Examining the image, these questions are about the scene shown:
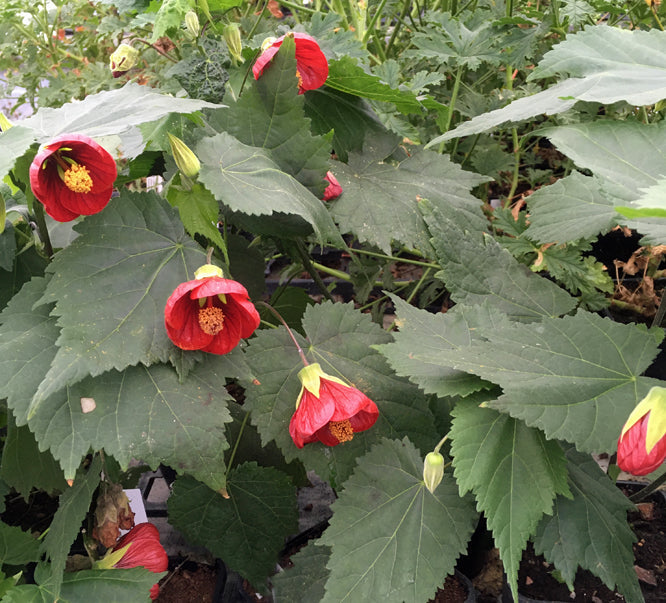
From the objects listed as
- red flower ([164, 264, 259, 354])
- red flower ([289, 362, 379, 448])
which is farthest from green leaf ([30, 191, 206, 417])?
red flower ([289, 362, 379, 448])

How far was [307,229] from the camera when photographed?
695 mm

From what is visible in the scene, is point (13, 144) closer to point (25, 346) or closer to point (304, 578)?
point (25, 346)

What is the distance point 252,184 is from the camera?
564mm

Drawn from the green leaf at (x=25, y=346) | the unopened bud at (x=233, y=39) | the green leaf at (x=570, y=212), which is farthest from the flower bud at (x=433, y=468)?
the unopened bud at (x=233, y=39)

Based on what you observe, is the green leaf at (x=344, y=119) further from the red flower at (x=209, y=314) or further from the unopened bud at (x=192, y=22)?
the red flower at (x=209, y=314)

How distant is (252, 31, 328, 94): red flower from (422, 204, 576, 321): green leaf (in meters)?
0.21

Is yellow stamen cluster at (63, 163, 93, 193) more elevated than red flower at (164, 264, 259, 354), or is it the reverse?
yellow stamen cluster at (63, 163, 93, 193)

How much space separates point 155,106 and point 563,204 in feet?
1.43

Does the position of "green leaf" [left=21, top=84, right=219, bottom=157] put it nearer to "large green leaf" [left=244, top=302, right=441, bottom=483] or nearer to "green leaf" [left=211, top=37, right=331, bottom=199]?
"green leaf" [left=211, top=37, right=331, bottom=199]

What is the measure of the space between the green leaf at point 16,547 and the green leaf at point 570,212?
662 millimetres

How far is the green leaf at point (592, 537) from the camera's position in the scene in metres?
0.56

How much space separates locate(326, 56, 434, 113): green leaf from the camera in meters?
0.71

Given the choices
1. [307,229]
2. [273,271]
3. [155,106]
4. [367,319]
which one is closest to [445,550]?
[367,319]

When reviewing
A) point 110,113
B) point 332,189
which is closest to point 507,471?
point 332,189
